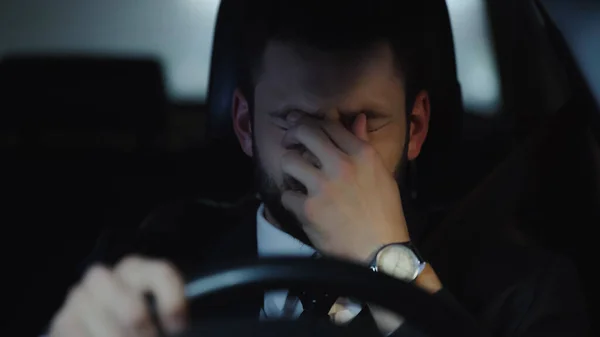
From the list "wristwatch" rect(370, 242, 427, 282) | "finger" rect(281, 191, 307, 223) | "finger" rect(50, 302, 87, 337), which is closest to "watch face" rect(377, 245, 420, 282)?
"wristwatch" rect(370, 242, 427, 282)

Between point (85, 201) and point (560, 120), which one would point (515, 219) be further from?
point (85, 201)

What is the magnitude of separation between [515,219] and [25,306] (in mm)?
633

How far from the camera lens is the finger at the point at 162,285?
2.70 feet

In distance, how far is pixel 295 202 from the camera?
104cm

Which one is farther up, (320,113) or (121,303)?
(320,113)

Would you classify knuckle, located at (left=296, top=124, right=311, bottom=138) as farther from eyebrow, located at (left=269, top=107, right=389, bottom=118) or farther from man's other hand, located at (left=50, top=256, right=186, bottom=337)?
man's other hand, located at (left=50, top=256, right=186, bottom=337)

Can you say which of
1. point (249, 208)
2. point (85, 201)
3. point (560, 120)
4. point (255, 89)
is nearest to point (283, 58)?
point (255, 89)

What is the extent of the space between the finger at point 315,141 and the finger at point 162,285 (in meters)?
0.22

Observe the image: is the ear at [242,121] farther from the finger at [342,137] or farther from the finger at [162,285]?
the finger at [162,285]

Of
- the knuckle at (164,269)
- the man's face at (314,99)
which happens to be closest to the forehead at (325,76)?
the man's face at (314,99)

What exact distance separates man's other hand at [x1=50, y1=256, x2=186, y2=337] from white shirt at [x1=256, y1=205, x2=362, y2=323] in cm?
9

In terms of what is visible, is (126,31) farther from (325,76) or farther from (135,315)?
(135,315)

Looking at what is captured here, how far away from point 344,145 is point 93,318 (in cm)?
35

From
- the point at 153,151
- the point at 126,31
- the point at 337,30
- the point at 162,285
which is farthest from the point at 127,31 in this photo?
the point at 162,285
